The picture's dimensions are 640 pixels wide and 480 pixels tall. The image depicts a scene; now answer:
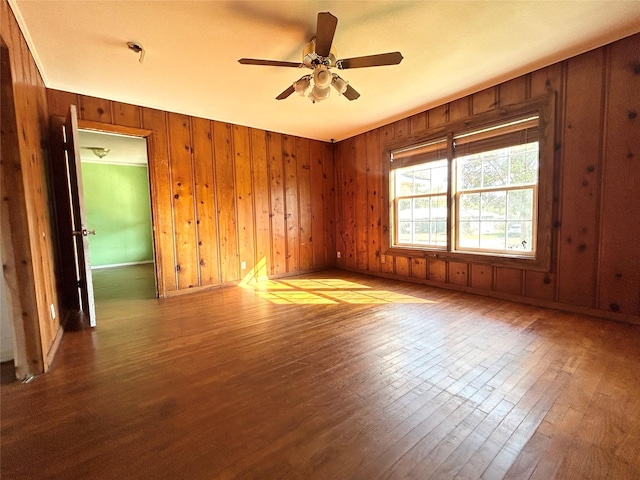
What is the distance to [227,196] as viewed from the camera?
442 centimetres

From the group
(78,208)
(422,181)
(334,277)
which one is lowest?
(334,277)

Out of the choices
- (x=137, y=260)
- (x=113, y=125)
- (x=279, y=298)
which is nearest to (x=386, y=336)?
(x=279, y=298)

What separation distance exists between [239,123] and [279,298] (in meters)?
2.83

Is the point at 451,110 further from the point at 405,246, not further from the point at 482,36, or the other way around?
the point at 405,246

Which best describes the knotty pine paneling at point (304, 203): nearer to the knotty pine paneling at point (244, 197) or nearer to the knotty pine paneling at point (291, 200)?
the knotty pine paneling at point (291, 200)

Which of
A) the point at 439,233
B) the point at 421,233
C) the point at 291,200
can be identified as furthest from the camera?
the point at 291,200

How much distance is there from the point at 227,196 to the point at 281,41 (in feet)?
8.34

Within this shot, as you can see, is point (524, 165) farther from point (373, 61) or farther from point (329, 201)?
point (329, 201)

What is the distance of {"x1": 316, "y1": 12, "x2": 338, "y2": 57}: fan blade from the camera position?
1.76m

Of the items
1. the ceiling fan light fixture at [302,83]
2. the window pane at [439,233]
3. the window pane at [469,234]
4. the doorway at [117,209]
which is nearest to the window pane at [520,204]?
the window pane at [469,234]

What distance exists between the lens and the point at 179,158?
3963 millimetres

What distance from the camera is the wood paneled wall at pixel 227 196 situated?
3.82 metres

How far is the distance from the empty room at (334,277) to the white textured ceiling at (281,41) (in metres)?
0.02

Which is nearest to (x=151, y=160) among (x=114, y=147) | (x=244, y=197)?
(x=244, y=197)
